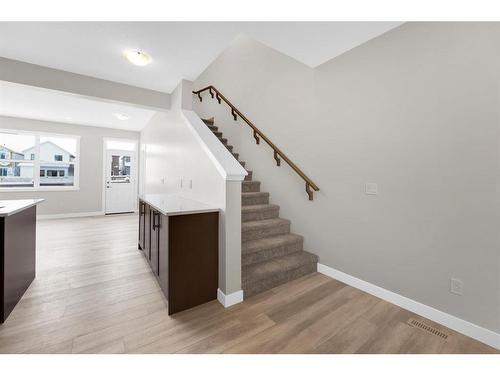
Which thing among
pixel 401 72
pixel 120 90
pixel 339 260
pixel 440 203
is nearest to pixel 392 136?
pixel 401 72

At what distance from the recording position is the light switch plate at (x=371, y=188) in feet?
7.46

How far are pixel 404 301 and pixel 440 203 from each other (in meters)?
0.96

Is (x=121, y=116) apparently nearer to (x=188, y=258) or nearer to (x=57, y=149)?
(x=57, y=149)

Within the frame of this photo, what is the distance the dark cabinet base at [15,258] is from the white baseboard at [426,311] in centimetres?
310

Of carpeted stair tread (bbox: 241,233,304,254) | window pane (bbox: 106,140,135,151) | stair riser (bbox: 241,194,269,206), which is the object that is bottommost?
carpeted stair tread (bbox: 241,233,304,254)

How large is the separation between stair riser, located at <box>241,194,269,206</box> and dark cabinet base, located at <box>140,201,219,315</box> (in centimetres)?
114

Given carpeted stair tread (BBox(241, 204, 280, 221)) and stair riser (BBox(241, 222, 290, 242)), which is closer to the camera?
stair riser (BBox(241, 222, 290, 242))

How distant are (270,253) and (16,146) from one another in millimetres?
7272

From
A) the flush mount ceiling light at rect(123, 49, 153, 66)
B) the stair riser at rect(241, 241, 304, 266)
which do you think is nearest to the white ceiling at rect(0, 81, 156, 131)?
the flush mount ceiling light at rect(123, 49, 153, 66)

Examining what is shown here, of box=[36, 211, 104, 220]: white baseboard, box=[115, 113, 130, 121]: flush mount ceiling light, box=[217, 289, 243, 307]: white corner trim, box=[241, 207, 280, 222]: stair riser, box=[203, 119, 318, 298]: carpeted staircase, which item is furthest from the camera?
box=[36, 211, 104, 220]: white baseboard

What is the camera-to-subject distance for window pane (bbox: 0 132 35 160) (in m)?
5.62

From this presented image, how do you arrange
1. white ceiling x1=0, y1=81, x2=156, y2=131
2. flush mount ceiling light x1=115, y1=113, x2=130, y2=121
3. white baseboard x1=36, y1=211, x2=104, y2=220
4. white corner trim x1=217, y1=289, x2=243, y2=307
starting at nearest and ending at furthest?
white corner trim x1=217, y1=289, x2=243, y2=307 → white ceiling x1=0, y1=81, x2=156, y2=131 → flush mount ceiling light x1=115, y1=113, x2=130, y2=121 → white baseboard x1=36, y1=211, x2=104, y2=220

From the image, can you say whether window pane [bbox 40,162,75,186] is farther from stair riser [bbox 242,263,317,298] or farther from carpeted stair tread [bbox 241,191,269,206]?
stair riser [bbox 242,263,317,298]

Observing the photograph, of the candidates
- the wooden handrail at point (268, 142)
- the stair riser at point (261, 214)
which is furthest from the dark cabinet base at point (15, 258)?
the wooden handrail at point (268, 142)
